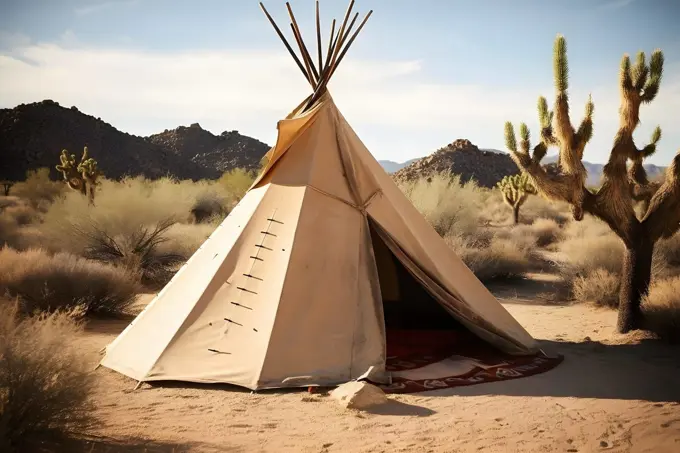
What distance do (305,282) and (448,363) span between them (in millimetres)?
1696

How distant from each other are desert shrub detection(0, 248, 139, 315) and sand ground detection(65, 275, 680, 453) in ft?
9.36

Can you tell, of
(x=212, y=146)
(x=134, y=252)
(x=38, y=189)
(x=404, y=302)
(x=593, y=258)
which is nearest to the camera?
(x=404, y=302)

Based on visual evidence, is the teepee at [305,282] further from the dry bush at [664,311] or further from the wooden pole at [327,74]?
the dry bush at [664,311]

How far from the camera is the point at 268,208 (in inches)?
223

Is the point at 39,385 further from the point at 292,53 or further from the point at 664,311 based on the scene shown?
the point at 664,311

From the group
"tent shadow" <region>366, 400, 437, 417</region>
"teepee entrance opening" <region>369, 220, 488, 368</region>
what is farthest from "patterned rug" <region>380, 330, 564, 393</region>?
"tent shadow" <region>366, 400, 437, 417</region>

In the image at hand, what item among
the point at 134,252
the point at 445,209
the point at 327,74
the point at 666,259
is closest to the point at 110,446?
the point at 327,74

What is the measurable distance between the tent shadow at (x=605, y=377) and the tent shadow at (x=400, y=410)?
0.41m

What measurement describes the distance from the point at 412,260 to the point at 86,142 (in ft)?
113

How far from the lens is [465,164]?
139 feet

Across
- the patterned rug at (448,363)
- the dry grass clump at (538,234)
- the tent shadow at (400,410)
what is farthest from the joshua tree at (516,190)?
the tent shadow at (400,410)

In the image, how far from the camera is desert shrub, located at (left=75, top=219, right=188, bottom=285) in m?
10.8

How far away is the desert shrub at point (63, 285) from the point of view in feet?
24.2

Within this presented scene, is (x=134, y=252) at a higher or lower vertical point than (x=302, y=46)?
lower
